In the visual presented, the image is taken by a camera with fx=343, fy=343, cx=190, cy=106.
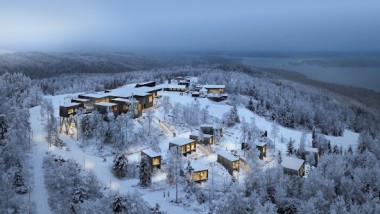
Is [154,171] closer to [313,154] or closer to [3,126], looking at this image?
[3,126]

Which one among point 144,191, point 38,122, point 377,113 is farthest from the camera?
point 377,113

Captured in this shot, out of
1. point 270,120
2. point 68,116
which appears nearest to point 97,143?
point 68,116

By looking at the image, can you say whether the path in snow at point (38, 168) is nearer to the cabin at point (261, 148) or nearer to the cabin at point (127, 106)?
the cabin at point (127, 106)

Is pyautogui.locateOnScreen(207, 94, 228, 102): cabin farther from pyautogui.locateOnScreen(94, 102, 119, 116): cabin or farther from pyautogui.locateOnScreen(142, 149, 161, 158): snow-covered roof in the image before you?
pyautogui.locateOnScreen(142, 149, 161, 158): snow-covered roof

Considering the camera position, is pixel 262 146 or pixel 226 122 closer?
pixel 262 146

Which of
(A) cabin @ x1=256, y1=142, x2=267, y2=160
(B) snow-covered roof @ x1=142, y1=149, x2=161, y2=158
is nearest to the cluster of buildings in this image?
(B) snow-covered roof @ x1=142, y1=149, x2=161, y2=158

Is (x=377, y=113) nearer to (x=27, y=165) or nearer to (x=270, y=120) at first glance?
(x=270, y=120)

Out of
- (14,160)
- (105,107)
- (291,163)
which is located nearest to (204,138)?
(291,163)

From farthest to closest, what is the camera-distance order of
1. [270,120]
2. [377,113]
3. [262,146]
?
[377,113] < [270,120] < [262,146]

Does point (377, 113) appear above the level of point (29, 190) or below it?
below
